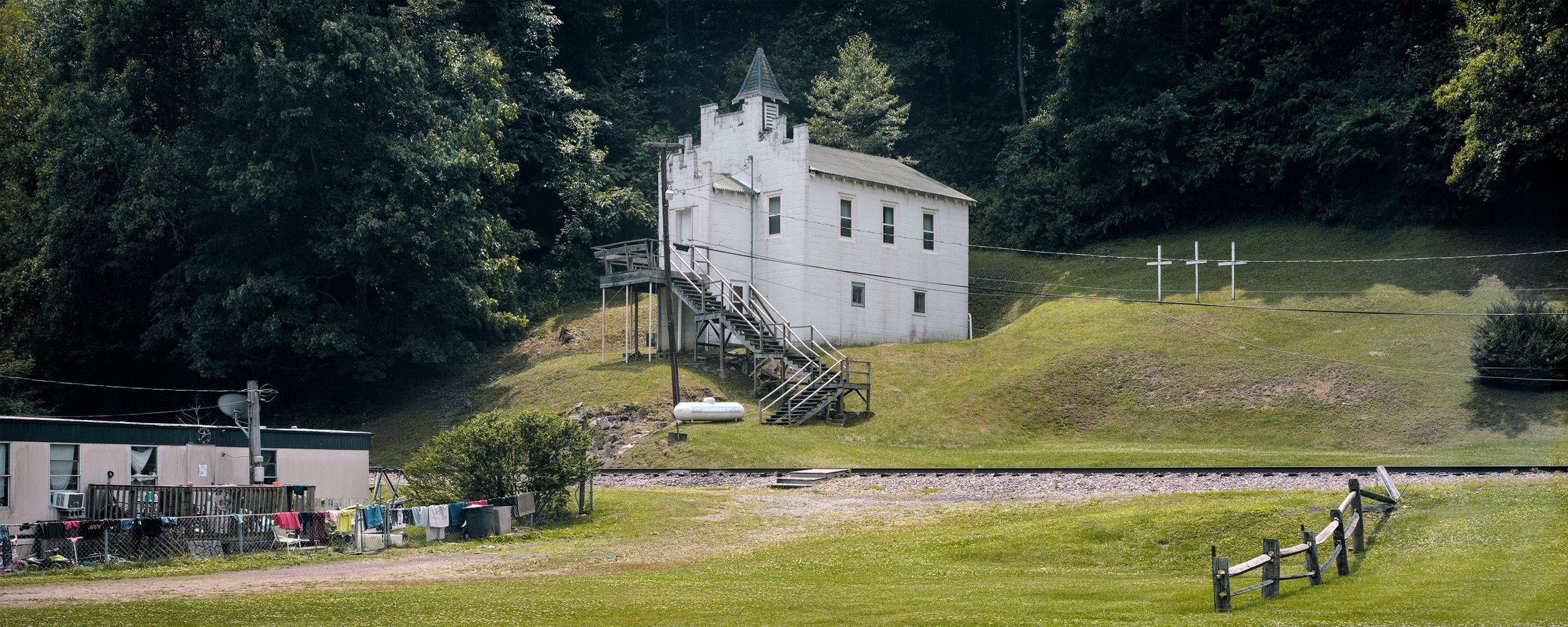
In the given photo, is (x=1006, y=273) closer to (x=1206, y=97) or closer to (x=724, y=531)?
(x=1206, y=97)

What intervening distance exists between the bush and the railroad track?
11240 millimetres

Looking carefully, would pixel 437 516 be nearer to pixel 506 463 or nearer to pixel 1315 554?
pixel 506 463

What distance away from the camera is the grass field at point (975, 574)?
15008 millimetres

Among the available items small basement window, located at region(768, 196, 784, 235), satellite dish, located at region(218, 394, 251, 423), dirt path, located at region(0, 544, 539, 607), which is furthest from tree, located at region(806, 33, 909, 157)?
dirt path, located at region(0, 544, 539, 607)

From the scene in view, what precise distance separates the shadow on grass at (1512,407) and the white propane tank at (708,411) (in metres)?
21.5

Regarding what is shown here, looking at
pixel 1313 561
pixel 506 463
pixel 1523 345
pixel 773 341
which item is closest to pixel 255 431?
pixel 506 463

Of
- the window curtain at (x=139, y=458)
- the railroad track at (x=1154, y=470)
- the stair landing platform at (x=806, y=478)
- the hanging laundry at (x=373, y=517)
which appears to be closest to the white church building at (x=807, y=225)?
the railroad track at (x=1154, y=470)

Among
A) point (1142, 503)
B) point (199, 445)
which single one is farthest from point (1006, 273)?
point (199, 445)

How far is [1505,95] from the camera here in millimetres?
41875

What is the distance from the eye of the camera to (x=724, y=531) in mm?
26328

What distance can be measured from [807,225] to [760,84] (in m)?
Result: 6.44

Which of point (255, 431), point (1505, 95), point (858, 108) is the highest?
point (858, 108)

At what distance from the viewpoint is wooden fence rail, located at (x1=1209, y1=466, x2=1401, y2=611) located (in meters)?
15.3

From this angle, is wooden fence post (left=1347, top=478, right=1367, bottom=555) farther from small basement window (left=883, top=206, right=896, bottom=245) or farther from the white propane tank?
small basement window (left=883, top=206, right=896, bottom=245)
